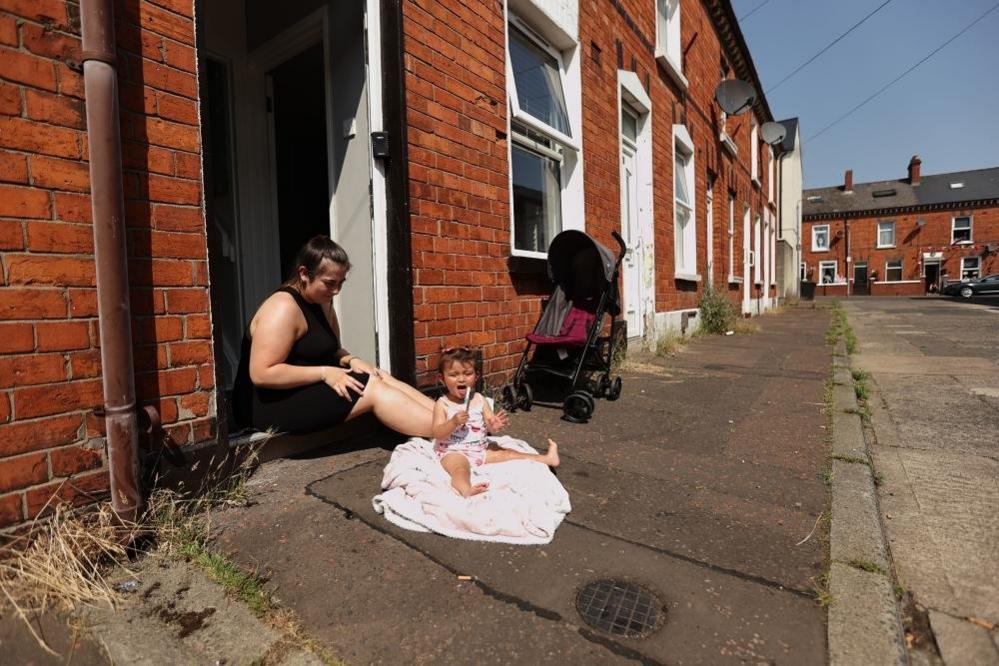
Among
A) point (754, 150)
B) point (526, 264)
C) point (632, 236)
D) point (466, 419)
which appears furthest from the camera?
point (754, 150)

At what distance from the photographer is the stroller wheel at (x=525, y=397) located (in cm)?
394

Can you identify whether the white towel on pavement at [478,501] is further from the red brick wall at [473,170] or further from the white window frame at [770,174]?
the white window frame at [770,174]

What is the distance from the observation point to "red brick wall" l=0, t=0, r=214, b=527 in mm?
1670

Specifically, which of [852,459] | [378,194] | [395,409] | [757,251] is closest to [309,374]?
[395,409]

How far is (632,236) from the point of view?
22.7ft

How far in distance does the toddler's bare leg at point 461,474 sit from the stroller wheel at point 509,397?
1538 millimetres

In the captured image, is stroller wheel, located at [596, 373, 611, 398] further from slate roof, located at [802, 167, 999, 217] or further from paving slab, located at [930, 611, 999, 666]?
slate roof, located at [802, 167, 999, 217]

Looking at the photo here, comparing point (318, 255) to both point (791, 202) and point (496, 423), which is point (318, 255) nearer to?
point (496, 423)

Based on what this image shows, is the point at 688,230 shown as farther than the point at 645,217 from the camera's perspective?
Yes

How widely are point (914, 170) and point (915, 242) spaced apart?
8118mm

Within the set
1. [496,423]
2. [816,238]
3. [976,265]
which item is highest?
[816,238]

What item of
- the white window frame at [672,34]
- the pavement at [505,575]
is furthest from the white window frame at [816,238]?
the pavement at [505,575]

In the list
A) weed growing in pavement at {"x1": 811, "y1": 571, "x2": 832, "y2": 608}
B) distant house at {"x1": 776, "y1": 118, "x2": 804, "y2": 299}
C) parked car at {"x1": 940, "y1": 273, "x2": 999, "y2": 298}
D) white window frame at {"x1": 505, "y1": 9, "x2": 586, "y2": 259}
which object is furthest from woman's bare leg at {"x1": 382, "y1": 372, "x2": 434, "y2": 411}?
parked car at {"x1": 940, "y1": 273, "x2": 999, "y2": 298}

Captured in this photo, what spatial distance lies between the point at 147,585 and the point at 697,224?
9.29 m
